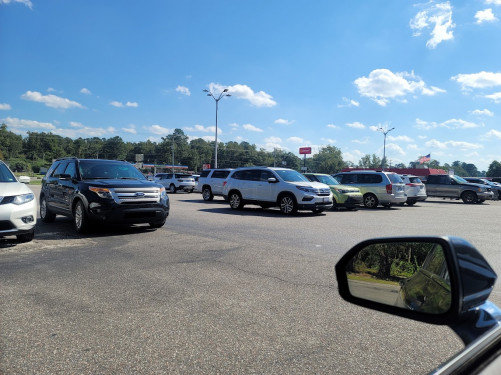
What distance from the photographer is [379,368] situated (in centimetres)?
251

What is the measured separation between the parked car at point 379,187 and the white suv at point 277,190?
4.93 metres

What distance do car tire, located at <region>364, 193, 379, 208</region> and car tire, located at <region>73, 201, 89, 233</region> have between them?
13.5 metres

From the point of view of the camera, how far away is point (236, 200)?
14812mm

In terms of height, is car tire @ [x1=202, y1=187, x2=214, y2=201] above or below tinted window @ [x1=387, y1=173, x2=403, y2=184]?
below

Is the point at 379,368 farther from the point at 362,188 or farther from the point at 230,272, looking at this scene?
the point at 362,188

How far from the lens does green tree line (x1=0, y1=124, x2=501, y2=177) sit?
4093 inches

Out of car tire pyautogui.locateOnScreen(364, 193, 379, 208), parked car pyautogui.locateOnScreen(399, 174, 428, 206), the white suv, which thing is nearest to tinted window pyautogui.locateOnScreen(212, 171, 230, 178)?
the white suv

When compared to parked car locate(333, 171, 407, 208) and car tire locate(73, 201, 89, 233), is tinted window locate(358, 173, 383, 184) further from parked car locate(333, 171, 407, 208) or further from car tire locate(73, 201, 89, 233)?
car tire locate(73, 201, 89, 233)

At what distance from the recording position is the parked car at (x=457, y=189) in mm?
22969

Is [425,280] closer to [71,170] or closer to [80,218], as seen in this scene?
[80,218]

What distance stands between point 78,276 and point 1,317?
1412 mm

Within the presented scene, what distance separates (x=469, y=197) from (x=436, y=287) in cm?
2588

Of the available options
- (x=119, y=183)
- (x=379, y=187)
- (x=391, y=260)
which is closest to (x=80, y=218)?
(x=119, y=183)

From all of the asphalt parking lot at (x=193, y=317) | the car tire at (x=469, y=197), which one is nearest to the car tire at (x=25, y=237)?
the asphalt parking lot at (x=193, y=317)
